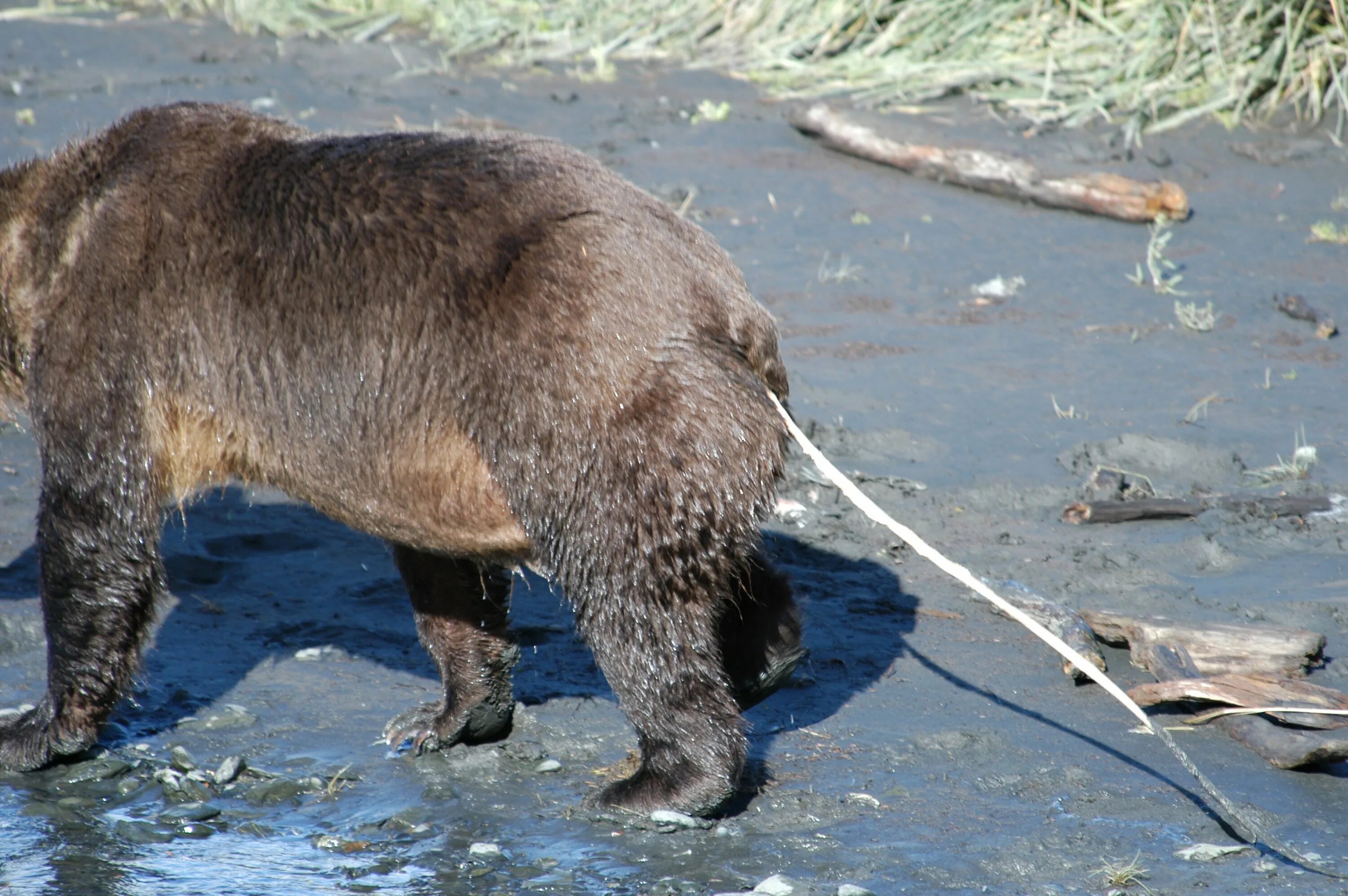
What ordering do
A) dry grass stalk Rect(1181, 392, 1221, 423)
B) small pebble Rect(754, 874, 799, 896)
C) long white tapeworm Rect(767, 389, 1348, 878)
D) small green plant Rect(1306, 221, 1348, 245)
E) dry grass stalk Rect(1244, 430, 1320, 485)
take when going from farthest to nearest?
small green plant Rect(1306, 221, 1348, 245)
dry grass stalk Rect(1181, 392, 1221, 423)
dry grass stalk Rect(1244, 430, 1320, 485)
small pebble Rect(754, 874, 799, 896)
long white tapeworm Rect(767, 389, 1348, 878)

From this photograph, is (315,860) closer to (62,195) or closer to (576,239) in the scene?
(576,239)

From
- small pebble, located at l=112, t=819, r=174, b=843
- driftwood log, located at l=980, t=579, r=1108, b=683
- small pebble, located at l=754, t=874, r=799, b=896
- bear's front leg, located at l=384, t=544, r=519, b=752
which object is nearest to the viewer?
small pebble, located at l=754, t=874, r=799, b=896

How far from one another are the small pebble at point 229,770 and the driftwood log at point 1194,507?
372 centimetres

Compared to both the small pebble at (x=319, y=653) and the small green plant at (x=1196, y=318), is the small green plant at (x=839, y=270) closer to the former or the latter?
the small green plant at (x=1196, y=318)

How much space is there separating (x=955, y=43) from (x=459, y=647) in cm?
902

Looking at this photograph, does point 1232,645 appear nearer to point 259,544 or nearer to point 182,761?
point 182,761

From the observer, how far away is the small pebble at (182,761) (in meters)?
4.33

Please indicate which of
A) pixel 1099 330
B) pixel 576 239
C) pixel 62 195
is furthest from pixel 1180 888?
pixel 1099 330

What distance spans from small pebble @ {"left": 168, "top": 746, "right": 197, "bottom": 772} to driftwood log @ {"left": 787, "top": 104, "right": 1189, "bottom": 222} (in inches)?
280

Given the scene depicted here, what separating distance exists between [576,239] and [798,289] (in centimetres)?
508

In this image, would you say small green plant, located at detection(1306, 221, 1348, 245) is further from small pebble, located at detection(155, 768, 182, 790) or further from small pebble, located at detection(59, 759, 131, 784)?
small pebble, located at detection(59, 759, 131, 784)

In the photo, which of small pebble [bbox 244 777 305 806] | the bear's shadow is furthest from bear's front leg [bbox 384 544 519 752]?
small pebble [bbox 244 777 305 806]

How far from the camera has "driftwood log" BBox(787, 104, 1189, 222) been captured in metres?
9.28

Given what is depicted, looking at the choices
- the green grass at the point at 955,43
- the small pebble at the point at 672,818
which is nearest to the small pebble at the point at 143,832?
the small pebble at the point at 672,818
